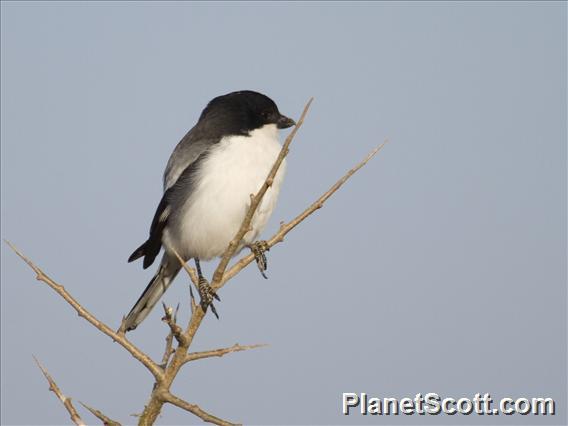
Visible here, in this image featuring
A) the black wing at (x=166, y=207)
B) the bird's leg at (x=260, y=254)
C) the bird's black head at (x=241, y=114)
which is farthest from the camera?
the bird's black head at (x=241, y=114)

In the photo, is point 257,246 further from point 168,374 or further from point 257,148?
point 168,374

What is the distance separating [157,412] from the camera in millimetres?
3209

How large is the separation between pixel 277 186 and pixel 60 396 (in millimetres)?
3138

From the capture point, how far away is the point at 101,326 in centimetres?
328

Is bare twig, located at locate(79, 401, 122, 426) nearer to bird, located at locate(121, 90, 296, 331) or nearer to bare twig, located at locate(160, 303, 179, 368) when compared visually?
bare twig, located at locate(160, 303, 179, 368)

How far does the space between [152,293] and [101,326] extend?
262cm

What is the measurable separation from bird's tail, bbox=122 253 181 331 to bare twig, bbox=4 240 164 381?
2006 mm

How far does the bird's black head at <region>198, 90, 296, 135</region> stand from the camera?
20.2 feet

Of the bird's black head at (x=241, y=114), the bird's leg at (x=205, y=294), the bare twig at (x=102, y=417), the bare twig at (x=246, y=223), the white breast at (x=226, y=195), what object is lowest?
the bare twig at (x=102, y=417)

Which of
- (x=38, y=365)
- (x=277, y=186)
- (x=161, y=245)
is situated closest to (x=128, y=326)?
(x=161, y=245)

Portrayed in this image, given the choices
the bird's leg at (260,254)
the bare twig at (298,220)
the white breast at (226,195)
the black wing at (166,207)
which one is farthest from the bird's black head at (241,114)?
the bare twig at (298,220)

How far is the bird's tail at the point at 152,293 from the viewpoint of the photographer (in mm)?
5699

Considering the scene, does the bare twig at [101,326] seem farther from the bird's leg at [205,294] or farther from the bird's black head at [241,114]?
the bird's black head at [241,114]

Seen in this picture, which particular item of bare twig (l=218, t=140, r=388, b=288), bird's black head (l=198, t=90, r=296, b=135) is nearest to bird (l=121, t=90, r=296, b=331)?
bird's black head (l=198, t=90, r=296, b=135)
